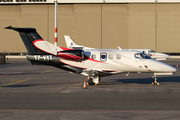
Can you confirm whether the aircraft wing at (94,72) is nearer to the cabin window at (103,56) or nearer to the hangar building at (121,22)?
the cabin window at (103,56)

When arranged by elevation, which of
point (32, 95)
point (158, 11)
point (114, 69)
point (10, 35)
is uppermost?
point (158, 11)

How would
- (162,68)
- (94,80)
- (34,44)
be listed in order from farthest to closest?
(34,44) < (94,80) < (162,68)

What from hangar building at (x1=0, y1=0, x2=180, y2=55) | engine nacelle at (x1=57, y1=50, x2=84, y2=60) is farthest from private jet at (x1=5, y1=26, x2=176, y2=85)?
hangar building at (x1=0, y1=0, x2=180, y2=55)

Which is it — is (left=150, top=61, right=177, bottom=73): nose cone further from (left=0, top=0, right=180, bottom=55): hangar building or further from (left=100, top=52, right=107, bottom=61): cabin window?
(left=0, top=0, right=180, bottom=55): hangar building

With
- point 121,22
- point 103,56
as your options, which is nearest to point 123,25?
point 121,22

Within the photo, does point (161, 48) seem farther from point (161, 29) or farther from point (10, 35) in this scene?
point (10, 35)

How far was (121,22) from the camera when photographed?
2771 inches

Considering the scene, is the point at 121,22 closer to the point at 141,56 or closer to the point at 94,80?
the point at 141,56

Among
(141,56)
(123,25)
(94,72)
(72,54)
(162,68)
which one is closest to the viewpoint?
(162,68)

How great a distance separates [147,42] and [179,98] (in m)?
59.2

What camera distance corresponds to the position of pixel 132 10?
230ft

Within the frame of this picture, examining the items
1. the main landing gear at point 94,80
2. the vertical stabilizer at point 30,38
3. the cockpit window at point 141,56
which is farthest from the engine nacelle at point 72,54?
the cockpit window at point 141,56

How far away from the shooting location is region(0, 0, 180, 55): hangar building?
2756 inches
